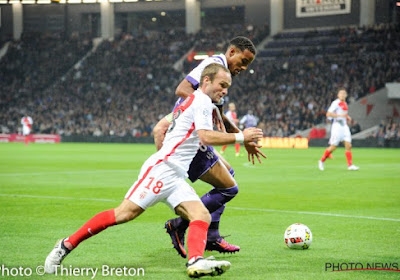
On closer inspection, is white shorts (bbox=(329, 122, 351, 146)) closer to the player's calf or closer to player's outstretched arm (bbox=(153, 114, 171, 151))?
player's outstretched arm (bbox=(153, 114, 171, 151))

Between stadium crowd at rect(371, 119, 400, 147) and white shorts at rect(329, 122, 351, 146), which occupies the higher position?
white shorts at rect(329, 122, 351, 146)

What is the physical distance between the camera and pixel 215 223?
7.17 meters

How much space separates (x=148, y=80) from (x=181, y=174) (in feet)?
155

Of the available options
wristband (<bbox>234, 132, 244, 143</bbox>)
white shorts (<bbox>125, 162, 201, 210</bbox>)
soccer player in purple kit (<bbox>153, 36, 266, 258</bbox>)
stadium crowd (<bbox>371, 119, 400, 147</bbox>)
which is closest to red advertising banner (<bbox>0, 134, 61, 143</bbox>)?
stadium crowd (<bbox>371, 119, 400, 147</bbox>)

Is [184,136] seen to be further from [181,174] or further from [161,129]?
[161,129]

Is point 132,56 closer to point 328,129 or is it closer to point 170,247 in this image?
point 328,129

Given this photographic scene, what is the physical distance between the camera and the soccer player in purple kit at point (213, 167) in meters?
6.78

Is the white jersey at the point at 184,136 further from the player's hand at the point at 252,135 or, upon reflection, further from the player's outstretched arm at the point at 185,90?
the player's outstretched arm at the point at 185,90

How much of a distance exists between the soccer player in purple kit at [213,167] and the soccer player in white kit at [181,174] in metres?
0.70

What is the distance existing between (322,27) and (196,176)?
4284cm

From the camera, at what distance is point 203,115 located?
5758 millimetres

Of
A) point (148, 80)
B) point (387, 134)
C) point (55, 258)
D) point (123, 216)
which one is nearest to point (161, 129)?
point (123, 216)

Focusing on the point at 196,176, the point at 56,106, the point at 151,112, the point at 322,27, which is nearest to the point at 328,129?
the point at 322,27

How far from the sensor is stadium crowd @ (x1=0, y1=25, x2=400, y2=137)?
4222cm
